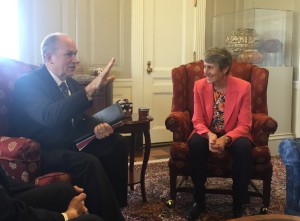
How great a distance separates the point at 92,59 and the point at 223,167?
2268 millimetres

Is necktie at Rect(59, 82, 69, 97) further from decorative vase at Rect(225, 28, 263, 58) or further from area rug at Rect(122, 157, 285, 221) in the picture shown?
decorative vase at Rect(225, 28, 263, 58)

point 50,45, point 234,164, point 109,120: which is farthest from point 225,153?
point 50,45

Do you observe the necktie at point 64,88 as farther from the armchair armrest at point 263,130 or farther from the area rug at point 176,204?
the armchair armrest at point 263,130

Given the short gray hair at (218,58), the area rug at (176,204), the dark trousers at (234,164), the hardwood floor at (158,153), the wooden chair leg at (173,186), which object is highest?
the short gray hair at (218,58)

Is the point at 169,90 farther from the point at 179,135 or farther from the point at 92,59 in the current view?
the point at 179,135

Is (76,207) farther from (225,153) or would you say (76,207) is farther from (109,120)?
(225,153)

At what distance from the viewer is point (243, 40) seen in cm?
422

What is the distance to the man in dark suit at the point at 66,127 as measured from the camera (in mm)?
1969

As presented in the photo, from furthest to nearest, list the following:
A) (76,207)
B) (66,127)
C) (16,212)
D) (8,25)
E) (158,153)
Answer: (158,153), (8,25), (66,127), (76,207), (16,212)

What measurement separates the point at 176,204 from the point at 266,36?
102 inches

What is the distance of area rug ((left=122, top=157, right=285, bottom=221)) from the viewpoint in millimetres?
2525

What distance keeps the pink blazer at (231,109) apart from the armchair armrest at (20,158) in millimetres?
1137

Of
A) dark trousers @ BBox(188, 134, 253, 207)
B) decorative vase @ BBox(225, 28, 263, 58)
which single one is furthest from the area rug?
decorative vase @ BBox(225, 28, 263, 58)

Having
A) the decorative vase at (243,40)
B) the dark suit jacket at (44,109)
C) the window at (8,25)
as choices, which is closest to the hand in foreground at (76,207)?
the dark suit jacket at (44,109)
